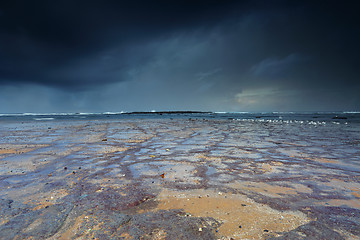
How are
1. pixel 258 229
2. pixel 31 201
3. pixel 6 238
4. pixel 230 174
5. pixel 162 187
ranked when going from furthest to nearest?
pixel 230 174 < pixel 162 187 < pixel 31 201 < pixel 258 229 < pixel 6 238

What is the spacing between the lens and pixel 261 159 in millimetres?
5641

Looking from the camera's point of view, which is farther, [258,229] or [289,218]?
[289,218]

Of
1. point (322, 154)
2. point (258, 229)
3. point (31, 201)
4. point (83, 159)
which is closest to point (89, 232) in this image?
point (31, 201)

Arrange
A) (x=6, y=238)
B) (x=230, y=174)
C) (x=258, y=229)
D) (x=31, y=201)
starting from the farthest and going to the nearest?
1. (x=230, y=174)
2. (x=31, y=201)
3. (x=258, y=229)
4. (x=6, y=238)

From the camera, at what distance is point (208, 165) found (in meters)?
4.99

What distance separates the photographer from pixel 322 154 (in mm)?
6312

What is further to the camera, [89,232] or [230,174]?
[230,174]

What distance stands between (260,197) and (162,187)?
174cm

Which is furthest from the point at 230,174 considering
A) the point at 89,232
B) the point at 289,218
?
the point at 89,232

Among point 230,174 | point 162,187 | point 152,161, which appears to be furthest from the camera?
point 152,161

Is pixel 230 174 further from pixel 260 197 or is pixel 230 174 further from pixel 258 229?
pixel 258 229

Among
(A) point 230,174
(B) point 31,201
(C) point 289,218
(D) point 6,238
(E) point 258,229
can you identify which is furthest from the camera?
(A) point 230,174

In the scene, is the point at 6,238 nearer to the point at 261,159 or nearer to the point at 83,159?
the point at 83,159

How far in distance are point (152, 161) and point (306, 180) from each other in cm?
383
